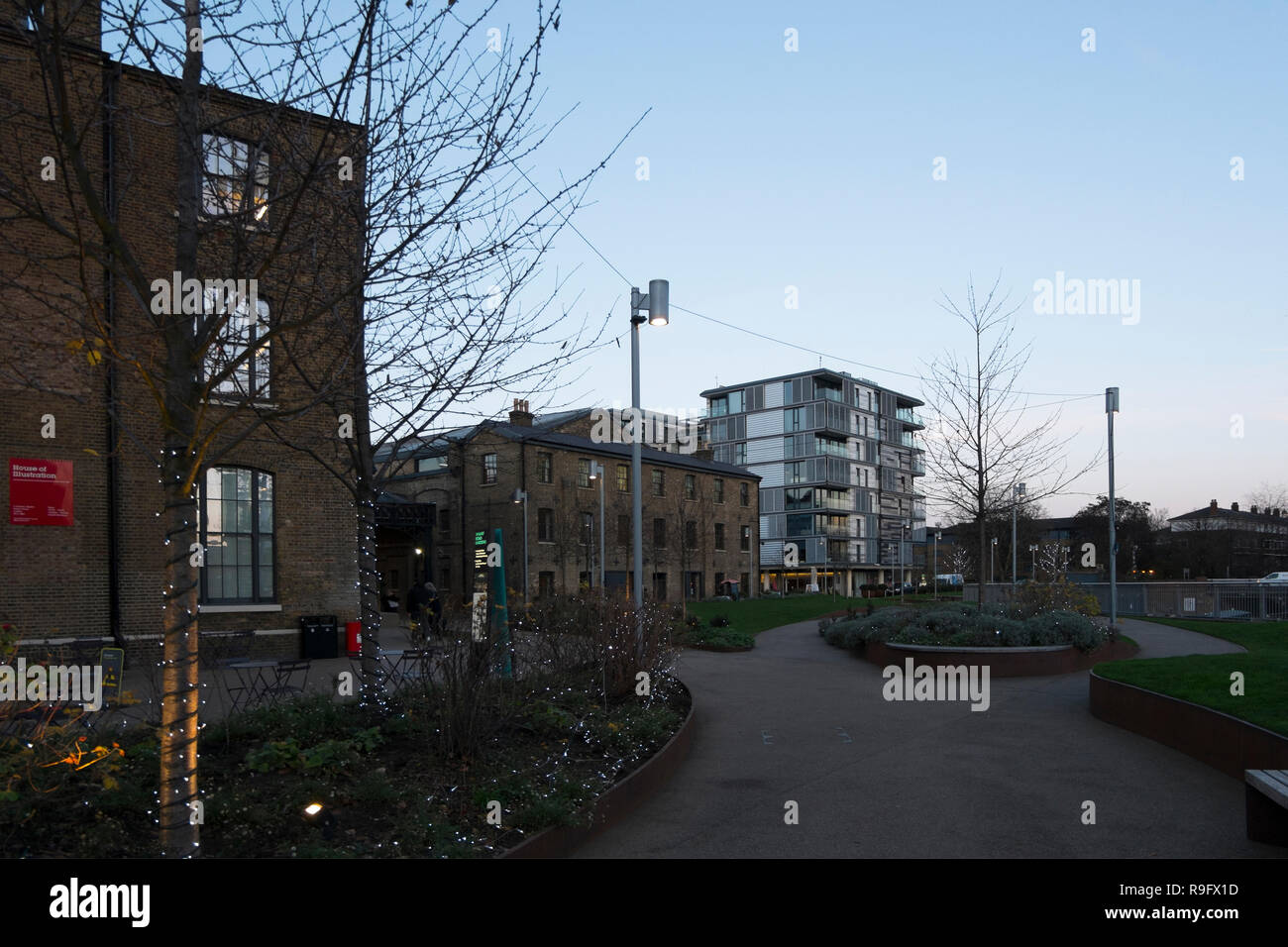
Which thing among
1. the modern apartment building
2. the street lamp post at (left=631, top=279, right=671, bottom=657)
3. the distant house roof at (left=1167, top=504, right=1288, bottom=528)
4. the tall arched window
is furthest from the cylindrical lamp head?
Answer: the distant house roof at (left=1167, top=504, right=1288, bottom=528)

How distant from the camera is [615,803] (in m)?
7.57

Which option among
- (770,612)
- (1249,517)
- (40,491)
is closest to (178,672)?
(40,491)

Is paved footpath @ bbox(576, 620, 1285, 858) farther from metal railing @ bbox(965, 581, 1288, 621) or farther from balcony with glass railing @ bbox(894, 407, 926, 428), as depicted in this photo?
balcony with glass railing @ bbox(894, 407, 926, 428)

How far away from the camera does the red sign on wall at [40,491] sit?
1596 cm

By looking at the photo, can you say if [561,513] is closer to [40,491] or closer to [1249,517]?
[40,491]

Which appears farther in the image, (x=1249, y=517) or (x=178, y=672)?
(x=1249, y=517)

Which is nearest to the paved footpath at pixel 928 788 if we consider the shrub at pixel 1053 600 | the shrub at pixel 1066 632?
the shrub at pixel 1066 632

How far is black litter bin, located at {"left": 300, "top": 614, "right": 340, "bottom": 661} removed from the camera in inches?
749

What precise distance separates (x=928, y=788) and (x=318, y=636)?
14143 mm

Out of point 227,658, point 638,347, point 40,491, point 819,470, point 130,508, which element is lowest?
point 227,658

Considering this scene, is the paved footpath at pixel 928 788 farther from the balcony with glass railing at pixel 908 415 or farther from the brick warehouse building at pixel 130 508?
Result: the balcony with glass railing at pixel 908 415

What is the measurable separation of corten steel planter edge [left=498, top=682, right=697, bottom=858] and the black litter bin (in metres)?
11.1
